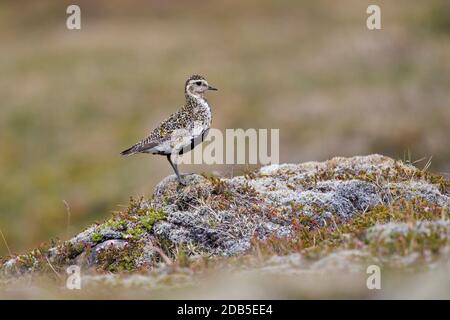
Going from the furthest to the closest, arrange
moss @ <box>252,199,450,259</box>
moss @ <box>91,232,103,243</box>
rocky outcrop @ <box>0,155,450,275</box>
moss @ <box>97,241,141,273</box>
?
Answer: moss @ <box>91,232,103,243</box>
rocky outcrop @ <box>0,155,450,275</box>
moss @ <box>97,241,141,273</box>
moss @ <box>252,199,450,259</box>

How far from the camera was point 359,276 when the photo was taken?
8.90 m

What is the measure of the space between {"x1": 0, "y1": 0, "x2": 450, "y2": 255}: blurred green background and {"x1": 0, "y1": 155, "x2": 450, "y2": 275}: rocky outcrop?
12.4 metres

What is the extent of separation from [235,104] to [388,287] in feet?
86.9

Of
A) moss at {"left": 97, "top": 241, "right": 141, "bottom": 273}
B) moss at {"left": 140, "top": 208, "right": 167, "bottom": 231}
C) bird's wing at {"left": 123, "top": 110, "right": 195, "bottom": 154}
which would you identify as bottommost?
moss at {"left": 97, "top": 241, "right": 141, "bottom": 273}

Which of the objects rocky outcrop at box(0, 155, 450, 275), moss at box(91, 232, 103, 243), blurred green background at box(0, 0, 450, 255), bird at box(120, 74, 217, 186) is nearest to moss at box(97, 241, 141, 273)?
rocky outcrop at box(0, 155, 450, 275)

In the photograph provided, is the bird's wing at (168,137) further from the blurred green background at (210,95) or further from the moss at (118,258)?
the blurred green background at (210,95)

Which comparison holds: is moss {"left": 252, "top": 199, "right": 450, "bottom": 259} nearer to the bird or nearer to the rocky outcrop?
the rocky outcrop

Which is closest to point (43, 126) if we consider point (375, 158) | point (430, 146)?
point (430, 146)

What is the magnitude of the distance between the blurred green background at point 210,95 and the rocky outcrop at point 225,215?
40.8 feet

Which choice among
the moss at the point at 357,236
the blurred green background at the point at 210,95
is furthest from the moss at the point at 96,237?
the blurred green background at the point at 210,95

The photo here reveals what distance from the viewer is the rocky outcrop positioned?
11.6m

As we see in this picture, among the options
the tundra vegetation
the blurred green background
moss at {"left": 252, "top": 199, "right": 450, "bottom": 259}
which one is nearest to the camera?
the tundra vegetation

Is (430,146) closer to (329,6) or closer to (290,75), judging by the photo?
(290,75)

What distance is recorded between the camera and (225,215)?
1206cm
